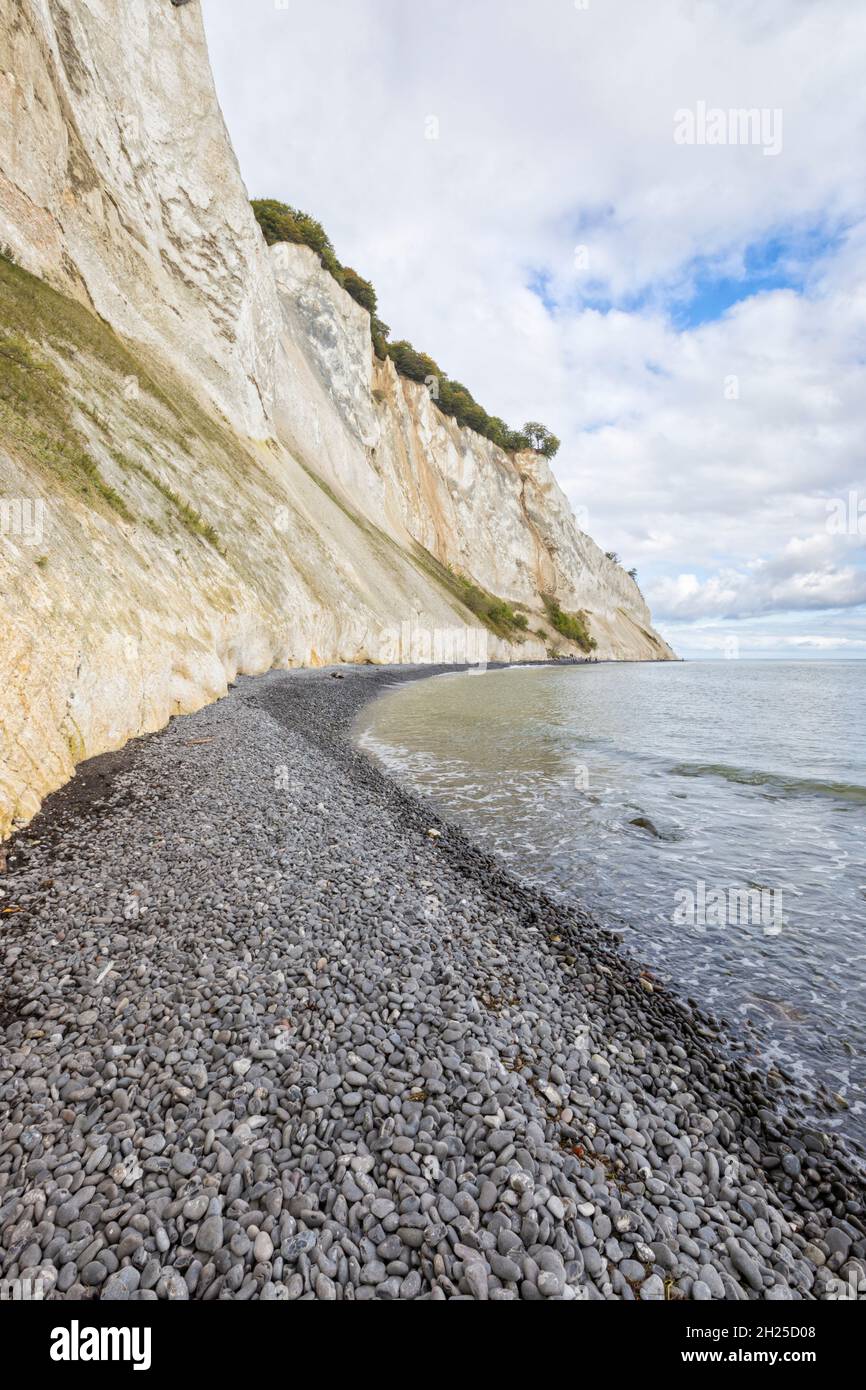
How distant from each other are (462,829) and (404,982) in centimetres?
520

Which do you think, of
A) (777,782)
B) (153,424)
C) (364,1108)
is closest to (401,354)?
(153,424)

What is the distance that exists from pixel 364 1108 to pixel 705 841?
8.77m

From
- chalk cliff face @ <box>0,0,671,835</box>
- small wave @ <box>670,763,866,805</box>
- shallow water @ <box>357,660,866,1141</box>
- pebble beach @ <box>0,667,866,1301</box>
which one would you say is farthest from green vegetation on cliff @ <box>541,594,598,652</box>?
pebble beach @ <box>0,667,866,1301</box>

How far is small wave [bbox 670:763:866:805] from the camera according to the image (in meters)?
14.3

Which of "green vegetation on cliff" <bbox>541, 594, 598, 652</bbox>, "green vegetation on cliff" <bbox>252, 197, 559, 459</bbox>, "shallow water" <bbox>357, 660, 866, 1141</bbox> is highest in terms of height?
"green vegetation on cliff" <bbox>252, 197, 559, 459</bbox>

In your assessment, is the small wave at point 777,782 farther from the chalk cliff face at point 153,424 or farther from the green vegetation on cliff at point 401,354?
the green vegetation on cliff at point 401,354

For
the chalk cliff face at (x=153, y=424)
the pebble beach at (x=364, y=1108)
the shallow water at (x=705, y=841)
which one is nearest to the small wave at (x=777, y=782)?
the shallow water at (x=705, y=841)

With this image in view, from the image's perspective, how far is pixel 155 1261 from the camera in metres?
2.76

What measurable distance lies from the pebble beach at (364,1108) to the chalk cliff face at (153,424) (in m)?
3.71

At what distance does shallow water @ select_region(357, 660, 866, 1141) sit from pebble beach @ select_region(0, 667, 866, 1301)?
2.51 feet

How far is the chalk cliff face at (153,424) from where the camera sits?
10.5 m

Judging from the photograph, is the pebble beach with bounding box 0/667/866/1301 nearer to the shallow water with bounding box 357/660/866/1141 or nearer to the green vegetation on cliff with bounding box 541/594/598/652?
the shallow water with bounding box 357/660/866/1141

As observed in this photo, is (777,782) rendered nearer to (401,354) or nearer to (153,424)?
(153,424)

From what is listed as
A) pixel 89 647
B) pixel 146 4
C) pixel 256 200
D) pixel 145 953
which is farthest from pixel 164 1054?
pixel 256 200
